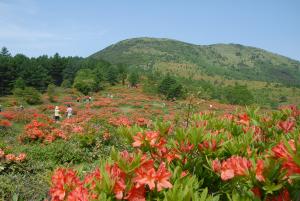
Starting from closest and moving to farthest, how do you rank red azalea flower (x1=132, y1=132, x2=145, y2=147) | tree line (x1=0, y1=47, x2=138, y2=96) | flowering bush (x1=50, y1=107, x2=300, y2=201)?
flowering bush (x1=50, y1=107, x2=300, y2=201)
red azalea flower (x1=132, y1=132, x2=145, y2=147)
tree line (x1=0, y1=47, x2=138, y2=96)

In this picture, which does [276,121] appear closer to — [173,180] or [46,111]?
[173,180]

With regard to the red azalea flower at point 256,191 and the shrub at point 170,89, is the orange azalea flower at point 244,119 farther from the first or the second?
the shrub at point 170,89

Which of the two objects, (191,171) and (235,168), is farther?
(191,171)

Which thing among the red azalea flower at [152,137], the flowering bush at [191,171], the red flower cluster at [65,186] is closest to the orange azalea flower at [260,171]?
the flowering bush at [191,171]

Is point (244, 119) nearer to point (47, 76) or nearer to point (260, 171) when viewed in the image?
point (260, 171)

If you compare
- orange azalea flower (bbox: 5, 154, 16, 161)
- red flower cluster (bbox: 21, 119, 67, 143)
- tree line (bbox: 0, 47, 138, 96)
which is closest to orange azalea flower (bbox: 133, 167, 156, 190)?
orange azalea flower (bbox: 5, 154, 16, 161)

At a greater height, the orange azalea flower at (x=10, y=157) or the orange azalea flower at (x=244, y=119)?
the orange azalea flower at (x=244, y=119)

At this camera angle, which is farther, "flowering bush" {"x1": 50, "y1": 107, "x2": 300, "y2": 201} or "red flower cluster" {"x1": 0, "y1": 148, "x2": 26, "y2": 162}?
"red flower cluster" {"x1": 0, "y1": 148, "x2": 26, "y2": 162}

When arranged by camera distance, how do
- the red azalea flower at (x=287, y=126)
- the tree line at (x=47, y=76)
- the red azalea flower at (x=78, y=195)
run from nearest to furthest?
the red azalea flower at (x=78, y=195)
the red azalea flower at (x=287, y=126)
the tree line at (x=47, y=76)

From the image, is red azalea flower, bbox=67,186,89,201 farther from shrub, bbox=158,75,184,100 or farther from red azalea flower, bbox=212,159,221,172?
shrub, bbox=158,75,184,100

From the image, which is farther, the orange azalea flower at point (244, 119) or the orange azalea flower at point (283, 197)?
the orange azalea flower at point (244, 119)

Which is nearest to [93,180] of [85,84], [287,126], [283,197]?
[283,197]

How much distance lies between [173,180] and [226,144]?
2.04 ft

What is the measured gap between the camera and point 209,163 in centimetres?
275
